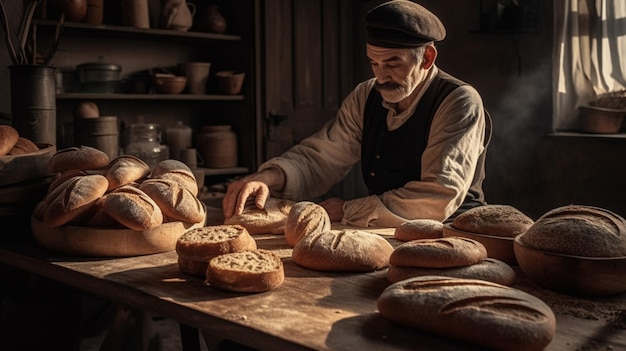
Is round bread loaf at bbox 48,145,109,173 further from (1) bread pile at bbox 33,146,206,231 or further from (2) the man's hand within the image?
(2) the man's hand

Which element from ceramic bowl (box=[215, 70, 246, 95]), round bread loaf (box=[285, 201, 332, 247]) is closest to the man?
round bread loaf (box=[285, 201, 332, 247])

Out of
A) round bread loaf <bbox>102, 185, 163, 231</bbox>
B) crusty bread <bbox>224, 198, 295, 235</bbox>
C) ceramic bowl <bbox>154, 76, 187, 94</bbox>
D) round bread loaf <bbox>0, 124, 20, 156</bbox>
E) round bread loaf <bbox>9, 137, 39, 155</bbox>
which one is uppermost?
ceramic bowl <bbox>154, 76, 187, 94</bbox>

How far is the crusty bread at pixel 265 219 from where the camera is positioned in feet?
6.89

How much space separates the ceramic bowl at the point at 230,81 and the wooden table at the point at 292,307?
331 centimetres

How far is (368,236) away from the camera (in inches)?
66.4

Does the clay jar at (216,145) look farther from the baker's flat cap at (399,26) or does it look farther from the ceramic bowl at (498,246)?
the ceramic bowl at (498,246)

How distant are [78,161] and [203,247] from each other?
696mm

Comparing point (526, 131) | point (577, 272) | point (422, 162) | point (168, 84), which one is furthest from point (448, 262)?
point (168, 84)

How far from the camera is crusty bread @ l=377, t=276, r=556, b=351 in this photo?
108 cm

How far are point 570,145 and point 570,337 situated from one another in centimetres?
356

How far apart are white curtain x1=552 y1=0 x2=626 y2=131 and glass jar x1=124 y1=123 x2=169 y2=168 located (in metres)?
2.76

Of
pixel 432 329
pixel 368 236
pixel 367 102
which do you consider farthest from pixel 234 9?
pixel 432 329

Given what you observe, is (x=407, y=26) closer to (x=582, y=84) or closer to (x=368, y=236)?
(x=368, y=236)

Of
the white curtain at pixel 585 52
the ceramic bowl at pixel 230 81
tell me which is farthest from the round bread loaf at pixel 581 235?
the ceramic bowl at pixel 230 81
